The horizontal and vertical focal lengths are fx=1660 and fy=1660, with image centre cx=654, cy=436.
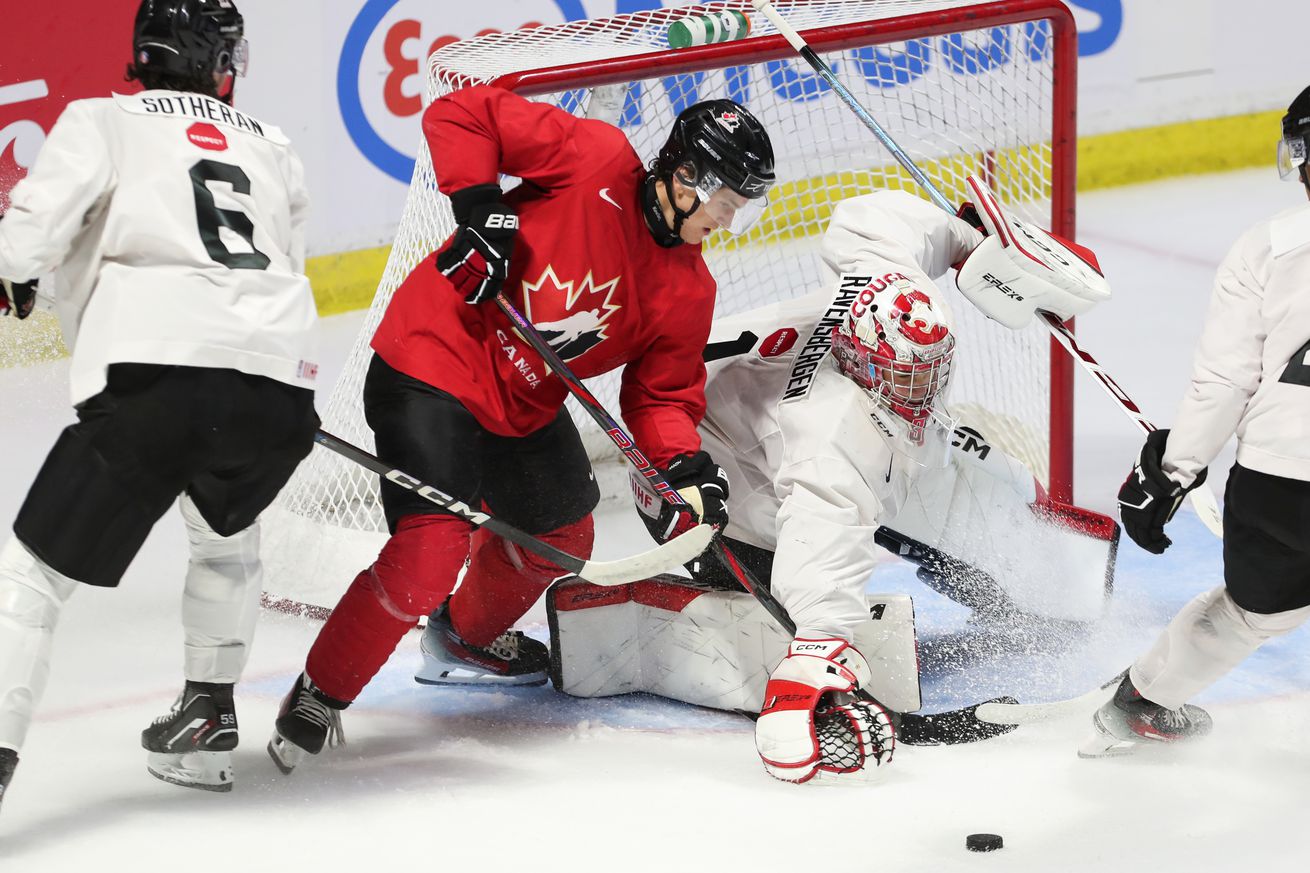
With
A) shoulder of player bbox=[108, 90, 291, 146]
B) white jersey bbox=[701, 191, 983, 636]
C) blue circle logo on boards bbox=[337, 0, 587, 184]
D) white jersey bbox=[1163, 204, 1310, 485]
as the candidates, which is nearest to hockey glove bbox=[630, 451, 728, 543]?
white jersey bbox=[701, 191, 983, 636]

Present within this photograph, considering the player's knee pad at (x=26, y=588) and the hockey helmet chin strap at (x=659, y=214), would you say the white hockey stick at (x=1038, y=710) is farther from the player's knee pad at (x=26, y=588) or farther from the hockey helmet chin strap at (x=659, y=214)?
the player's knee pad at (x=26, y=588)

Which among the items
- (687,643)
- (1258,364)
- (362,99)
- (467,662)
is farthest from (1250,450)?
(362,99)

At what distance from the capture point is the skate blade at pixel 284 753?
261 centimetres

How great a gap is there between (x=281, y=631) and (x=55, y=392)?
1183 mm

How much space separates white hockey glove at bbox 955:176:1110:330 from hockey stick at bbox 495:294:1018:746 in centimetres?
74

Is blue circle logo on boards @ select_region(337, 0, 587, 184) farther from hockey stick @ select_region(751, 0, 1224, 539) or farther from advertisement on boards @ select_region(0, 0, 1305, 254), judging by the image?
hockey stick @ select_region(751, 0, 1224, 539)

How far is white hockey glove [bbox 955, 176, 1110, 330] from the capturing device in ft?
10.1

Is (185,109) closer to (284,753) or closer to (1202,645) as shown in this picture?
(284,753)

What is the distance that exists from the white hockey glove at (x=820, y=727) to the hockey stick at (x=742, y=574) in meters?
0.07

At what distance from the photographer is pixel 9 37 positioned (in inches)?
163

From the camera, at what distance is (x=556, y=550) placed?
267 cm

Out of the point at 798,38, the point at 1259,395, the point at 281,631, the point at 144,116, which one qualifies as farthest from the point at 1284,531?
the point at 281,631

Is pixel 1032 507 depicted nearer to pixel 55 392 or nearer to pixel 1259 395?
pixel 1259 395

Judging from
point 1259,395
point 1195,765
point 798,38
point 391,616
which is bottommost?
point 1195,765
